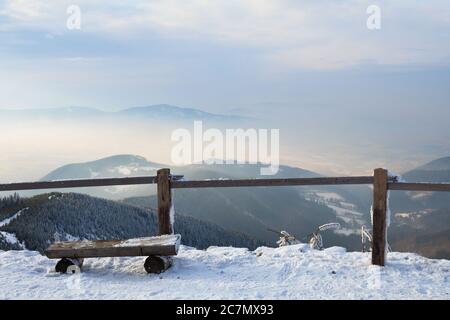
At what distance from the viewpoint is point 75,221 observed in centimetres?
6278

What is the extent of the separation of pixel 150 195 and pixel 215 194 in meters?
44.4

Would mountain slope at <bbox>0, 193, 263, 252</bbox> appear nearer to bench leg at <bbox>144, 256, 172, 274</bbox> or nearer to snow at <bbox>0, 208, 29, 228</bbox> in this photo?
snow at <bbox>0, 208, 29, 228</bbox>

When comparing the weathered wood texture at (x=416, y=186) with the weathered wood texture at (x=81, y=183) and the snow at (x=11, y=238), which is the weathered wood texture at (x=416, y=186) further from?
the snow at (x=11, y=238)

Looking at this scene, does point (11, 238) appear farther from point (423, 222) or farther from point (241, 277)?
point (423, 222)

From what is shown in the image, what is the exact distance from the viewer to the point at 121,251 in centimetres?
666

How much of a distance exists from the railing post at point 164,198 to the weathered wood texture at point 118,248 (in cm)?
42

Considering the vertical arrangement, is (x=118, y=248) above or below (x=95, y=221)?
above

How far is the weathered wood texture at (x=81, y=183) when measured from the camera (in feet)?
25.0

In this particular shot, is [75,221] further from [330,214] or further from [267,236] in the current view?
[330,214]

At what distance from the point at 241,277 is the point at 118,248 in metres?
1.79

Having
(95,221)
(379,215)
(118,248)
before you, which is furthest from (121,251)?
(95,221)

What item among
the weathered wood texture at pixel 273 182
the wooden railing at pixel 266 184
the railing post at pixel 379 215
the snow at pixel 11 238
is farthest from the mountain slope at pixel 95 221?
the railing post at pixel 379 215

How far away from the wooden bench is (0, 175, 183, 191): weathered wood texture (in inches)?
40.7
